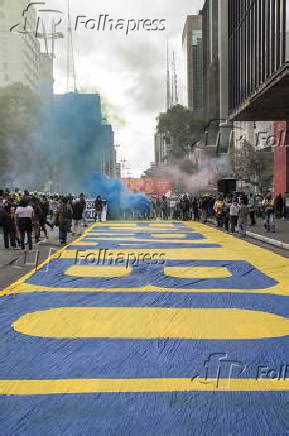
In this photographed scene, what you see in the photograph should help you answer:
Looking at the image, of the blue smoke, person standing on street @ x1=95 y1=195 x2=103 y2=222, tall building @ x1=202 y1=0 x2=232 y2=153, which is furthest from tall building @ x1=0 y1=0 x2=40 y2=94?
person standing on street @ x1=95 y1=195 x2=103 y2=222

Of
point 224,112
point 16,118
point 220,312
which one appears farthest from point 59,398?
point 224,112

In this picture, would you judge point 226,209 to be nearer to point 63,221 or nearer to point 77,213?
point 77,213

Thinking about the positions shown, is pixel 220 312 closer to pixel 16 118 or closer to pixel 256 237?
pixel 256 237

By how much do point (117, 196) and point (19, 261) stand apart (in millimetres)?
31131

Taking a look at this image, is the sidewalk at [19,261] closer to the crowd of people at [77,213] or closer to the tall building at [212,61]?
the crowd of people at [77,213]

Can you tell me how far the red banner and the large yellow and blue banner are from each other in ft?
124

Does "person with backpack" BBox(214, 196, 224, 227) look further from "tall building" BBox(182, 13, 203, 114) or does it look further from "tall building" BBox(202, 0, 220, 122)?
"tall building" BBox(182, 13, 203, 114)

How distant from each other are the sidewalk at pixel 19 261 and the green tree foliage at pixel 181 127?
72.3 m

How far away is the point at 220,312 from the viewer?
916 cm

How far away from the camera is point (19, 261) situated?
16.4m

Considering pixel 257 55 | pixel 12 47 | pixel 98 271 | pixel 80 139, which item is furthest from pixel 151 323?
pixel 12 47

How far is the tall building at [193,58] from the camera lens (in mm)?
171625

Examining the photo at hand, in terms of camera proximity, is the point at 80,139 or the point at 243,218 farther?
the point at 80,139

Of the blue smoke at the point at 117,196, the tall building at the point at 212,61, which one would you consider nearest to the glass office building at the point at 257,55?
the blue smoke at the point at 117,196
